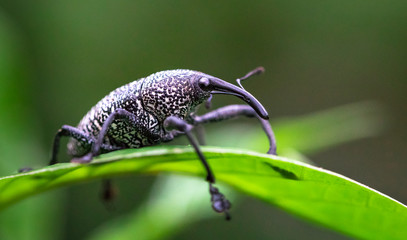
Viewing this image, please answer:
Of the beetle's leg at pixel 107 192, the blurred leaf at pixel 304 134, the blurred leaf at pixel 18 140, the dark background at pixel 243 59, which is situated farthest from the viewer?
the dark background at pixel 243 59

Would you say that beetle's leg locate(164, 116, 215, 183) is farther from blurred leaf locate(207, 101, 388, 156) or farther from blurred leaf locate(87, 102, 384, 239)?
blurred leaf locate(207, 101, 388, 156)

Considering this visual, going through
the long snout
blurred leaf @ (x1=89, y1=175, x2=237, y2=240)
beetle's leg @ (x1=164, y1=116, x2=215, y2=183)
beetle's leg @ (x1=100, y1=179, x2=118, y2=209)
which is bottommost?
blurred leaf @ (x1=89, y1=175, x2=237, y2=240)

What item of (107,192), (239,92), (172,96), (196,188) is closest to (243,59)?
(196,188)

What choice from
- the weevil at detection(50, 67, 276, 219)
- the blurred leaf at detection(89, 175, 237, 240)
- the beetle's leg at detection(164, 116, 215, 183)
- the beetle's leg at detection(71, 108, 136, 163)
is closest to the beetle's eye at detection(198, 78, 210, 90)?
the weevil at detection(50, 67, 276, 219)

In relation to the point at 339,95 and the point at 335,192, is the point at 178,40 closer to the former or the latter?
the point at 339,95

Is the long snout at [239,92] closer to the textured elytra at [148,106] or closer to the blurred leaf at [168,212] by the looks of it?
the textured elytra at [148,106]

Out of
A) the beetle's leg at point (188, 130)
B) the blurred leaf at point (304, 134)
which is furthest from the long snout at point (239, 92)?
the blurred leaf at point (304, 134)

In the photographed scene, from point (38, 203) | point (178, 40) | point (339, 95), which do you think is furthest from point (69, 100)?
point (339, 95)
